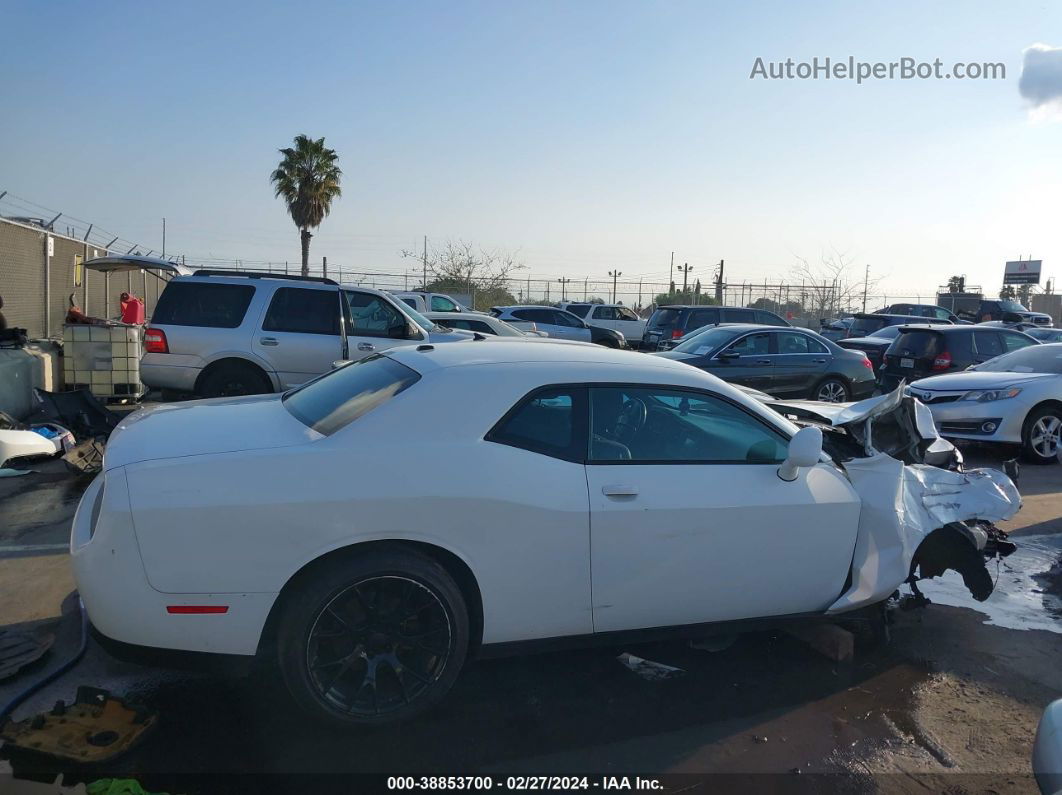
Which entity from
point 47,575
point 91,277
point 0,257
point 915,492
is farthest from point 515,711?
point 91,277

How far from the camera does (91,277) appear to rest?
1852 cm

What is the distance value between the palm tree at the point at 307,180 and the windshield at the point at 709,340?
22.6 m

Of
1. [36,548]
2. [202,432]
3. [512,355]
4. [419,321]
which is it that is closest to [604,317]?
[419,321]

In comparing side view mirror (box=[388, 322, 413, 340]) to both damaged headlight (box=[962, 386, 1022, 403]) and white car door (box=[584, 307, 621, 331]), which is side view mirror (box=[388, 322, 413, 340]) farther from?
white car door (box=[584, 307, 621, 331])

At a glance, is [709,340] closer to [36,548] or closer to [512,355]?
[512,355]

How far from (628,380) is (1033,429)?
7.30 metres

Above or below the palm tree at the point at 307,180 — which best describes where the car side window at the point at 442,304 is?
below

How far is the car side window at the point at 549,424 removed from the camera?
3.71 m

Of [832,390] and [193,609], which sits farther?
[832,390]

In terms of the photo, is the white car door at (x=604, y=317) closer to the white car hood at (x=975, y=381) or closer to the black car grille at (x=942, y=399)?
the white car hood at (x=975, y=381)

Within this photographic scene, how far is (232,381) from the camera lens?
972cm

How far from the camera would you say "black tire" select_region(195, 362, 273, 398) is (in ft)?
31.5

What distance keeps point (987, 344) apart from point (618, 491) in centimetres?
1137

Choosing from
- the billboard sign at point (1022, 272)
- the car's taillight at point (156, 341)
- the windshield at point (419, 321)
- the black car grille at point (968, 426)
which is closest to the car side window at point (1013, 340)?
the black car grille at point (968, 426)
